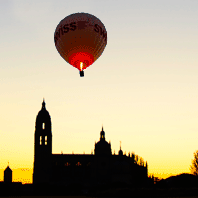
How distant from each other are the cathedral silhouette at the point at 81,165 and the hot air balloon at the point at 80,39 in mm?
85032

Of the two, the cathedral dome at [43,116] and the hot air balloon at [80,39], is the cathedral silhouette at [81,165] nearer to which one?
the cathedral dome at [43,116]

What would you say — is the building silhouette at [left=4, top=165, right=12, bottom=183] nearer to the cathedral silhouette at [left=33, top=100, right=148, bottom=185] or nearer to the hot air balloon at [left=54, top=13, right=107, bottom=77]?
the cathedral silhouette at [left=33, top=100, right=148, bottom=185]

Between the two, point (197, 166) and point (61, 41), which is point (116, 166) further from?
point (61, 41)

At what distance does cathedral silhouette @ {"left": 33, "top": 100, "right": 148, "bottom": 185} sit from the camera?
114m

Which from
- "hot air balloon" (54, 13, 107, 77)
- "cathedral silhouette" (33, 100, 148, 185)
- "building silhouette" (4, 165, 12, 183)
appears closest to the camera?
"hot air balloon" (54, 13, 107, 77)

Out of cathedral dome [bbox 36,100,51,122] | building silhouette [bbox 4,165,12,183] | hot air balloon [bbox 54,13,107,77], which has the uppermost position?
cathedral dome [bbox 36,100,51,122]

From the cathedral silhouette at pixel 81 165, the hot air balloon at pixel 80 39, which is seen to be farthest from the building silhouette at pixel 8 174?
the hot air balloon at pixel 80 39

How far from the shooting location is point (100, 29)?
1150 inches

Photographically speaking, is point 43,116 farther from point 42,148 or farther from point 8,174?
point 8,174

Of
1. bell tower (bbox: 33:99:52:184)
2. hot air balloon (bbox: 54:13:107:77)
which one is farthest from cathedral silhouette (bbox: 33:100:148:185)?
hot air balloon (bbox: 54:13:107:77)

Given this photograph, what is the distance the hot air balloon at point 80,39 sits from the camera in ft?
91.9

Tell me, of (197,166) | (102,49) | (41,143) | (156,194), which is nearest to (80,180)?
(41,143)

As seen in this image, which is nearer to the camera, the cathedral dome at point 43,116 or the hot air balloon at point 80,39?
the hot air balloon at point 80,39

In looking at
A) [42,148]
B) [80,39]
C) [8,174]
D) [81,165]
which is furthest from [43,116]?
[80,39]
